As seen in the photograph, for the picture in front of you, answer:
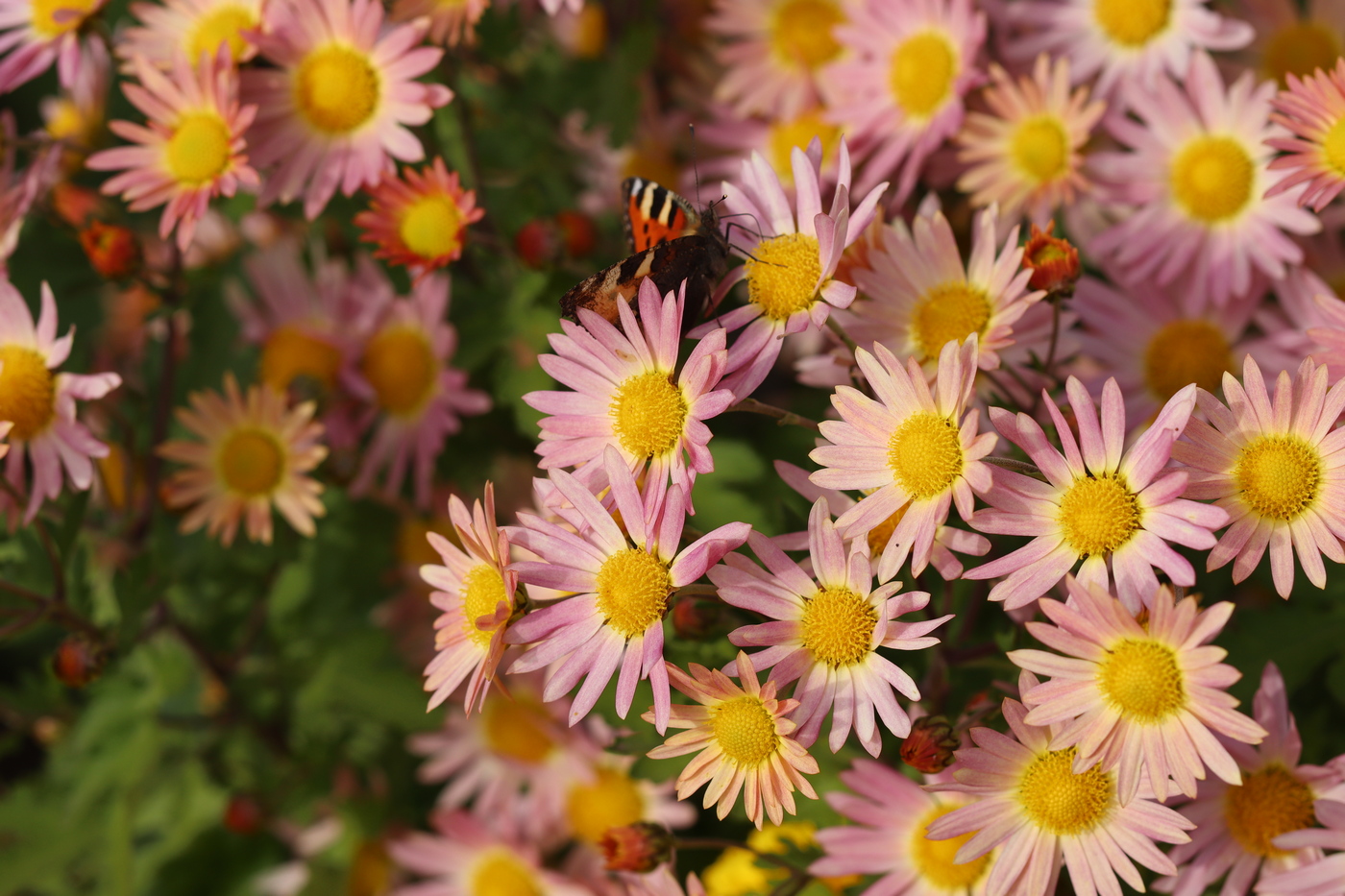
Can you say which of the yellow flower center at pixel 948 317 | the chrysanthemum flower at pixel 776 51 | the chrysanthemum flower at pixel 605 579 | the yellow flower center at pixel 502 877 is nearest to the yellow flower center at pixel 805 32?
the chrysanthemum flower at pixel 776 51

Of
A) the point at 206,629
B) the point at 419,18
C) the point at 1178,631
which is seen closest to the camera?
the point at 1178,631

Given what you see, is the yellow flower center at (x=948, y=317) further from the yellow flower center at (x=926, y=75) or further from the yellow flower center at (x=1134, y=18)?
the yellow flower center at (x=1134, y=18)

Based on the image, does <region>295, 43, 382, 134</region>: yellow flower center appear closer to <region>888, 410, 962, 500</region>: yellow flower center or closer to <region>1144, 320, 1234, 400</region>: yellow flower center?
<region>888, 410, 962, 500</region>: yellow flower center

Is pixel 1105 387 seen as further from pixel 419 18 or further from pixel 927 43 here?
pixel 419 18

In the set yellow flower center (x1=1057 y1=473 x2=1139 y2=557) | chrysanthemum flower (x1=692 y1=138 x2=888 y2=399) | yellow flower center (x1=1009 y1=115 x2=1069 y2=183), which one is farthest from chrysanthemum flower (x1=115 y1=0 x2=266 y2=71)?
yellow flower center (x1=1057 y1=473 x2=1139 y2=557)

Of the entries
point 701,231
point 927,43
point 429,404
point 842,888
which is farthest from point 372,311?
point 842,888

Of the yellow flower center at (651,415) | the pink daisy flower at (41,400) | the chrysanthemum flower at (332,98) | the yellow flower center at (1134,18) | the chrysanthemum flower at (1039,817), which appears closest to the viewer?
the chrysanthemum flower at (1039,817)

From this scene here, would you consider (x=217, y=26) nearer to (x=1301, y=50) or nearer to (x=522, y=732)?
(x=522, y=732)
